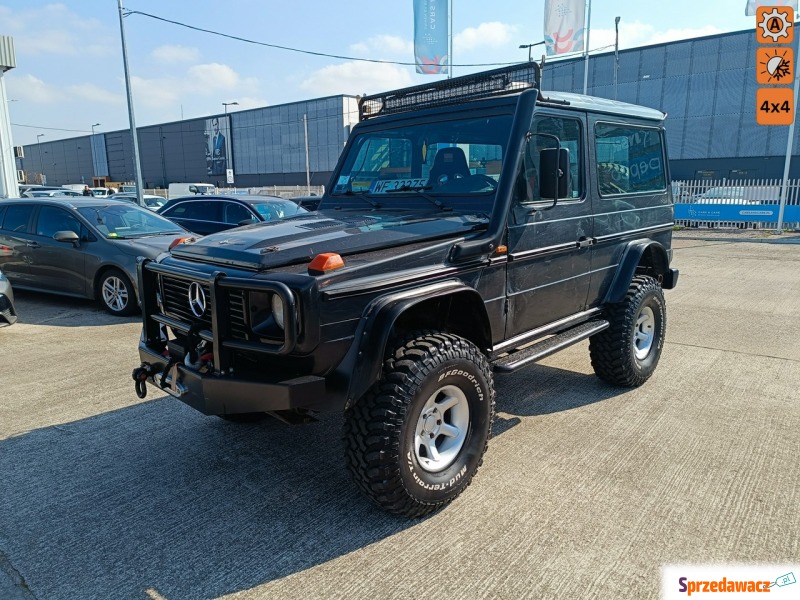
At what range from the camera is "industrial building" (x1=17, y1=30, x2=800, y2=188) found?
1496 inches

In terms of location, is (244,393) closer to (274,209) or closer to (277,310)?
(277,310)

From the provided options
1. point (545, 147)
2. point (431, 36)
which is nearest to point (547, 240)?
point (545, 147)

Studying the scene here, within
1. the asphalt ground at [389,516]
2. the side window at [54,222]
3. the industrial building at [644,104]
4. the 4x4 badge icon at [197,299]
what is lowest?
the asphalt ground at [389,516]

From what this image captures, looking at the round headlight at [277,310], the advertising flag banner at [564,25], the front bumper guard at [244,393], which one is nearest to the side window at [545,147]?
the round headlight at [277,310]

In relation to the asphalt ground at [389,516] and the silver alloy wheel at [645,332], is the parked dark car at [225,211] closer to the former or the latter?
the asphalt ground at [389,516]

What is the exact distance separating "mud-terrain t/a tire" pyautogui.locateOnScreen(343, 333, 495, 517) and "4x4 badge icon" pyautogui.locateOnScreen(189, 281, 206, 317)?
38.6 inches

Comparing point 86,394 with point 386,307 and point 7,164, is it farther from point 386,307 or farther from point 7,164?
point 7,164

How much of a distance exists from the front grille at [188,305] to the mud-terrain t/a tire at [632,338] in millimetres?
2976

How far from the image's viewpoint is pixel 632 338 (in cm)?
464

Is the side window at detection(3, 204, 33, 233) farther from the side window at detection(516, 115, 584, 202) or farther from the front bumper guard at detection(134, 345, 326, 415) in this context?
the side window at detection(516, 115, 584, 202)

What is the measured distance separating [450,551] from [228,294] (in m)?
1.67

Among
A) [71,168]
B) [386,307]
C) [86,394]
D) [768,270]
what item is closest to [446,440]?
[386,307]

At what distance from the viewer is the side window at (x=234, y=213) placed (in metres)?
9.98

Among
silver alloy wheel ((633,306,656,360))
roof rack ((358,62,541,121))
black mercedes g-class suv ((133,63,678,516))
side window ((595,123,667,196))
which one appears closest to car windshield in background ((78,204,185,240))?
black mercedes g-class suv ((133,63,678,516))
